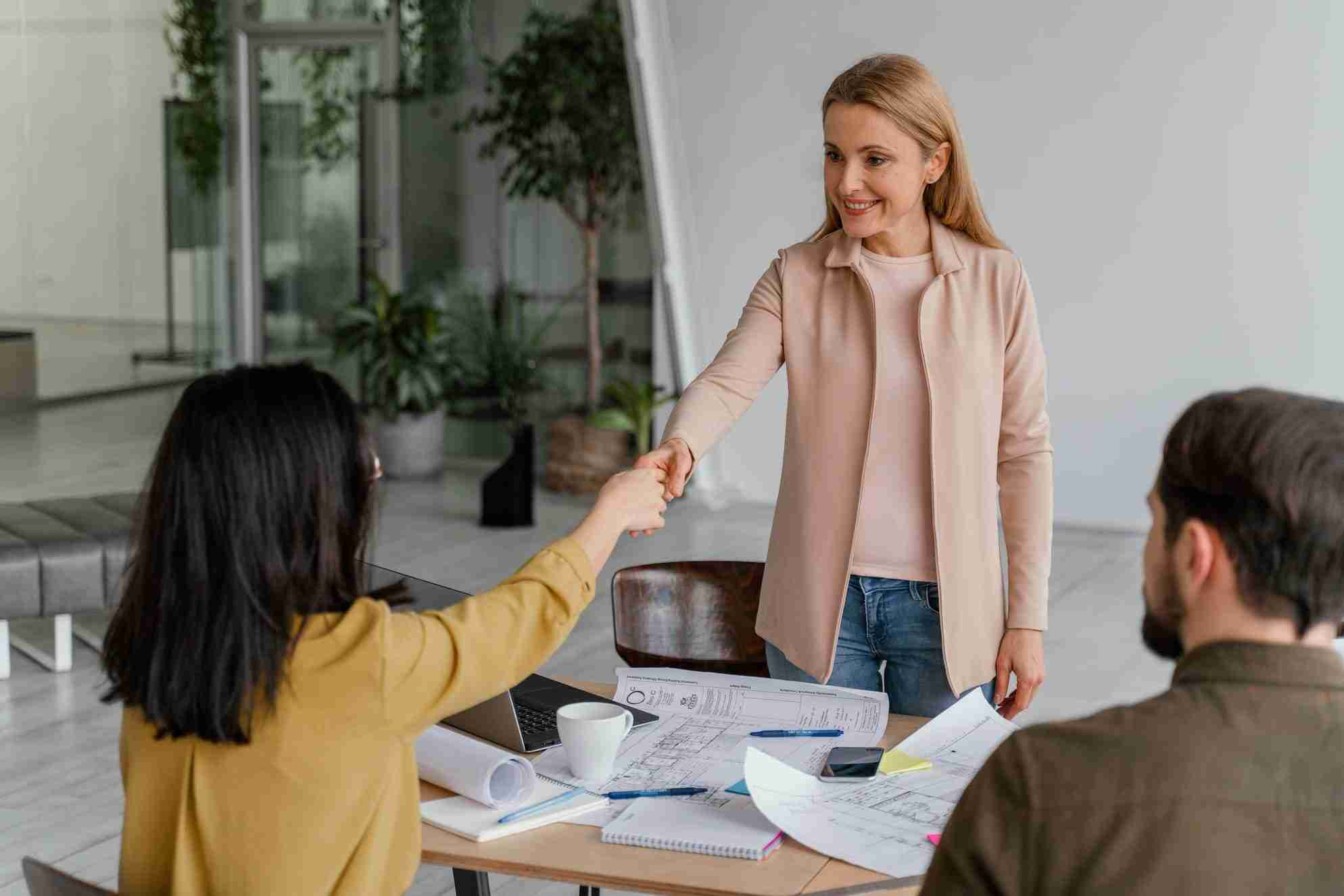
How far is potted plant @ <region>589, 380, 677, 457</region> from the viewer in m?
7.86

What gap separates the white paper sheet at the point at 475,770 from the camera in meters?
1.76

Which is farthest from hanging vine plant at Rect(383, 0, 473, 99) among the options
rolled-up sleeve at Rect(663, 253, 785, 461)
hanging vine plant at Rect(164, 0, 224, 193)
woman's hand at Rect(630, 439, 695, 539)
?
woman's hand at Rect(630, 439, 695, 539)

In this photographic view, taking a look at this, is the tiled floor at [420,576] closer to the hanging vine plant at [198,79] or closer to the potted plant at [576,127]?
the potted plant at [576,127]

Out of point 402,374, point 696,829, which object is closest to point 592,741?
point 696,829

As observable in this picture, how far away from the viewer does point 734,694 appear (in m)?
2.16

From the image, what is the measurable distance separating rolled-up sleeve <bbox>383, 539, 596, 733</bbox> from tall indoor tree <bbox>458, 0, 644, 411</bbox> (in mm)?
6412

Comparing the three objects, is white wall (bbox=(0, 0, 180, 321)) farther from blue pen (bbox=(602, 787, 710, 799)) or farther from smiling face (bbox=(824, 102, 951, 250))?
blue pen (bbox=(602, 787, 710, 799))

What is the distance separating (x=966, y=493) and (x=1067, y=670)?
298 cm

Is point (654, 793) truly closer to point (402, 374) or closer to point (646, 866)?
point (646, 866)

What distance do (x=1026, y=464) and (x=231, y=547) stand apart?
125 cm

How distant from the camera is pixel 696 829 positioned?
1.70m

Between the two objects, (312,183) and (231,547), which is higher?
(312,183)

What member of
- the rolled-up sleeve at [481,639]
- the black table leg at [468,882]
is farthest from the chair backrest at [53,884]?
the black table leg at [468,882]

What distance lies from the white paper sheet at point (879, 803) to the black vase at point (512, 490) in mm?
5298
